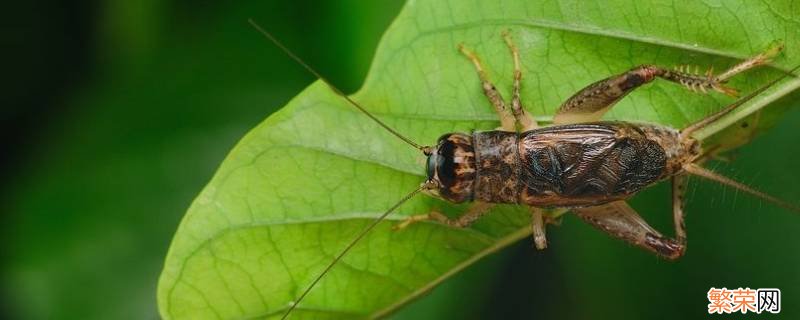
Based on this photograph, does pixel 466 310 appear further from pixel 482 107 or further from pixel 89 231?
pixel 89 231

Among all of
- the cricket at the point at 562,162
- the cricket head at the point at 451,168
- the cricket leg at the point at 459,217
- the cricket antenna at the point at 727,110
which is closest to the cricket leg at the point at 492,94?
the cricket at the point at 562,162

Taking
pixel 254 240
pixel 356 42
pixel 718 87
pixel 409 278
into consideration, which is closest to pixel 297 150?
pixel 254 240

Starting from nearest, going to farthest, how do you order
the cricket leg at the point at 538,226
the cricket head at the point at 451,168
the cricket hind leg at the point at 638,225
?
the cricket head at the point at 451,168
the cricket leg at the point at 538,226
the cricket hind leg at the point at 638,225

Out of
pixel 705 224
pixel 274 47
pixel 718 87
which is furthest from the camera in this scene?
pixel 274 47

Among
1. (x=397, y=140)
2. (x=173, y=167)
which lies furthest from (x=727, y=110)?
(x=173, y=167)

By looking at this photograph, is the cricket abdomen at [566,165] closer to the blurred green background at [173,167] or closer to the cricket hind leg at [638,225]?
the cricket hind leg at [638,225]

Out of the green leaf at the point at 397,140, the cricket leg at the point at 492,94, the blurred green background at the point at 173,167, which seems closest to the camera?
the green leaf at the point at 397,140
